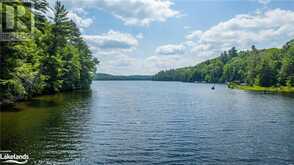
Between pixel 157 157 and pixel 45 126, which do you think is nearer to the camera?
pixel 157 157

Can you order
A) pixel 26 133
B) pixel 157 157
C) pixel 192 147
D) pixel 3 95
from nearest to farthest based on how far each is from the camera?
pixel 157 157, pixel 192 147, pixel 26 133, pixel 3 95

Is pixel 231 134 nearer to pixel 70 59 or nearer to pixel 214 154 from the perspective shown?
pixel 214 154

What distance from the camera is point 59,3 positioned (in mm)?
68625

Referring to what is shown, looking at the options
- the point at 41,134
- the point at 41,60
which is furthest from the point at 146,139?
the point at 41,60

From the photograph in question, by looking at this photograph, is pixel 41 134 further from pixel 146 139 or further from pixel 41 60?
pixel 41 60

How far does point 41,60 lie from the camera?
5700 cm

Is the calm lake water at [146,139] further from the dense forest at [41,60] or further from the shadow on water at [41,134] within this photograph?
the dense forest at [41,60]

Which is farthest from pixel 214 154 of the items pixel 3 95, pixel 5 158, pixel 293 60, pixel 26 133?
pixel 293 60

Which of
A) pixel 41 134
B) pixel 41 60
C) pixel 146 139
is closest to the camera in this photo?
pixel 146 139

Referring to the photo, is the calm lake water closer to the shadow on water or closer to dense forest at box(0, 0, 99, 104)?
the shadow on water

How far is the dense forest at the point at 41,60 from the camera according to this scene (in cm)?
3334

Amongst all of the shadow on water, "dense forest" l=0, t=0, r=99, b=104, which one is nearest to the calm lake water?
the shadow on water

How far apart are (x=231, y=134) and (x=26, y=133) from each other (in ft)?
53.2

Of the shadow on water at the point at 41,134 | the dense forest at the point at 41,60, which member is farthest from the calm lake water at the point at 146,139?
the dense forest at the point at 41,60
